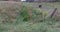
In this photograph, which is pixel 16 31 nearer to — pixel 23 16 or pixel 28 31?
pixel 28 31

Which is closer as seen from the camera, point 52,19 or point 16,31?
point 16,31

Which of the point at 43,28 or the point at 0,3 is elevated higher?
the point at 0,3

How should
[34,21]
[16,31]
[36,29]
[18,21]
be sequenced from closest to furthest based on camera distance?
1. [16,31]
2. [36,29]
3. [18,21]
4. [34,21]

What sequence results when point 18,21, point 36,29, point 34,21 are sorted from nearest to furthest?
point 36,29 < point 18,21 < point 34,21

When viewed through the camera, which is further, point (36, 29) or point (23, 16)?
point (23, 16)

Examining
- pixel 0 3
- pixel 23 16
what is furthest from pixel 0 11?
pixel 23 16

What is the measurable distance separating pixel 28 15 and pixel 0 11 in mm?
1032

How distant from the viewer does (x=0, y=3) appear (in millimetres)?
7016

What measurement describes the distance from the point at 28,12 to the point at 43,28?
2034 millimetres

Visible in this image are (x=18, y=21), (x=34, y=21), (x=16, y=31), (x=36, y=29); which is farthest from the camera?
(x=34, y=21)

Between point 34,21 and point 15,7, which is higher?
point 15,7

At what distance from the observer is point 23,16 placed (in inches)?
282

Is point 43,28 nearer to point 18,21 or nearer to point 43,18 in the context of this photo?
point 18,21

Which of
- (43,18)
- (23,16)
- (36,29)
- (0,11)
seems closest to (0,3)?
(0,11)
